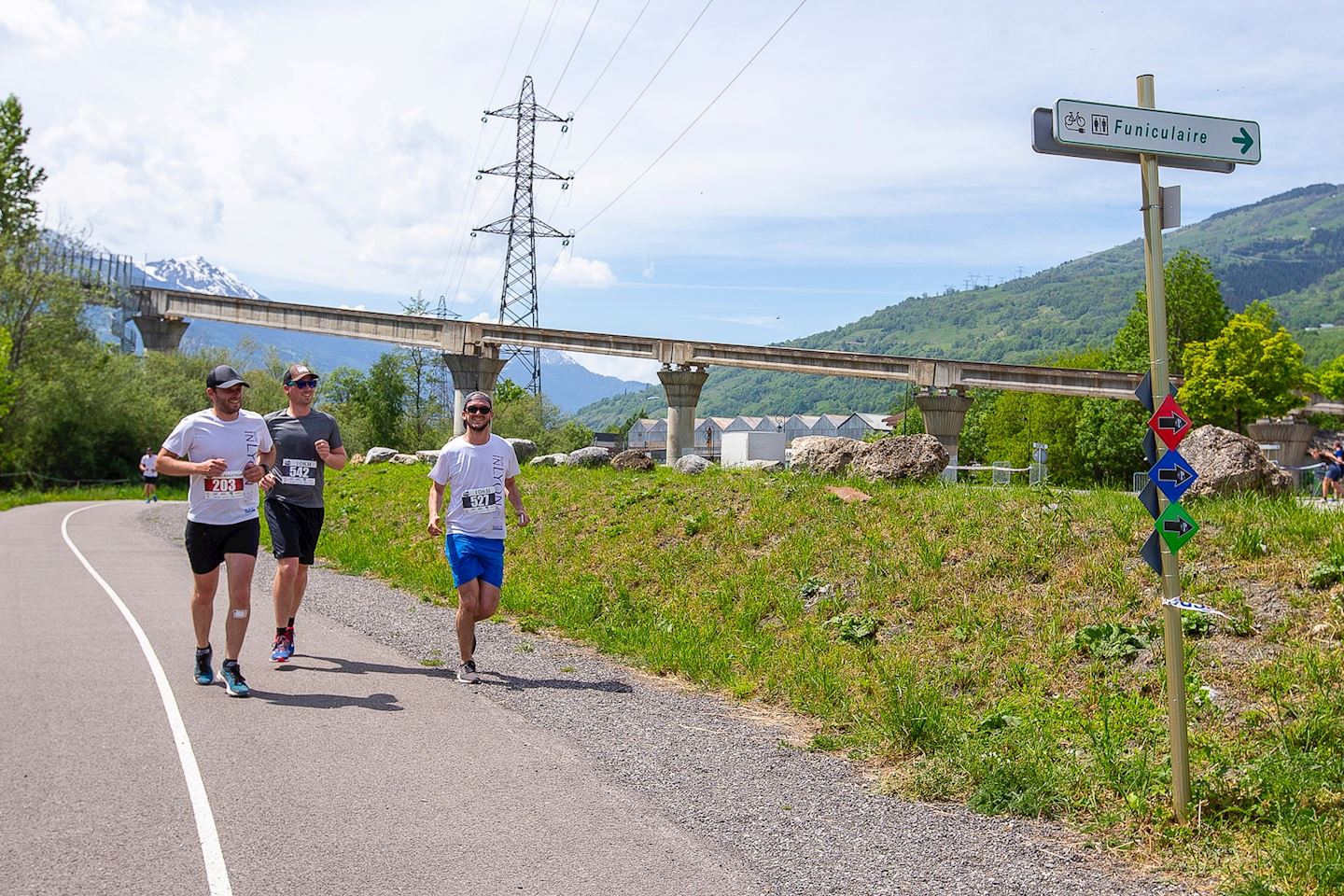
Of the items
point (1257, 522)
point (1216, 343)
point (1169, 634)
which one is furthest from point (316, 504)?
point (1216, 343)

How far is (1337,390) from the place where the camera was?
113625 mm

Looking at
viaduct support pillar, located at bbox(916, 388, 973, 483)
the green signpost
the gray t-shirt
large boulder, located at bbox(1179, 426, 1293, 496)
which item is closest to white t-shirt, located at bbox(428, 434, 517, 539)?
the gray t-shirt

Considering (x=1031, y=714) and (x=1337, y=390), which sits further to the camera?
(x=1337, y=390)

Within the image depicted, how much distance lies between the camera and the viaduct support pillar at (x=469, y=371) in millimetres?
59344

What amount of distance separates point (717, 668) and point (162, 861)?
5464mm

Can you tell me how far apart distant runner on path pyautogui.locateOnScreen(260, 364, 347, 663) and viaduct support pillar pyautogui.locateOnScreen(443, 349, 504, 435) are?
49.4 meters

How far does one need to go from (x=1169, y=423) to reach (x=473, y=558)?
5.53m

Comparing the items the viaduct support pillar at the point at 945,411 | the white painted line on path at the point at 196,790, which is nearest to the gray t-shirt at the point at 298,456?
the white painted line on path at the point at 196,790

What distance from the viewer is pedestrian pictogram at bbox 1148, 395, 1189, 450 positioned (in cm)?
546

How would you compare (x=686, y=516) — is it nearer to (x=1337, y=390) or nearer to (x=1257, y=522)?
(x=1257, y=522)

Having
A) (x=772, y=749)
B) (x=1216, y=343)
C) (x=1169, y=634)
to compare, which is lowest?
(x=772, y=749)

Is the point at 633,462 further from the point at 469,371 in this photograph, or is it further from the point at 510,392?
the point at 510,392

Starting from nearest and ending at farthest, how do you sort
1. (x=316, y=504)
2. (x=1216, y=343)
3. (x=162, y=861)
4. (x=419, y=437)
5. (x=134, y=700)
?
(x=162, y=861), (x=134, y=700), (x=316, y=504), (x=1216, y=343), (x=419, y=437)

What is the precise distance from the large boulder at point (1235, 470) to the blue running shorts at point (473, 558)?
7115 millimetres
